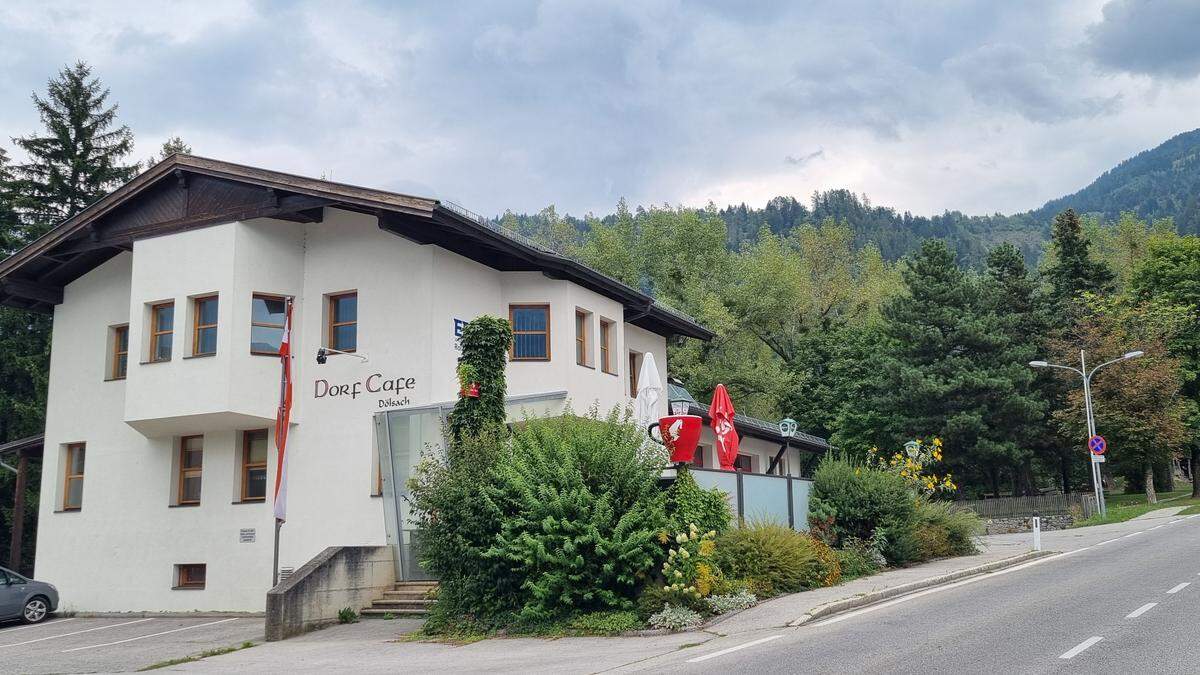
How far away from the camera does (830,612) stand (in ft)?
46.0

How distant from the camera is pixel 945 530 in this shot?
21828mm

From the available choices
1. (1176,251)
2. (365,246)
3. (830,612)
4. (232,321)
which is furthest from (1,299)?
(1176,251)

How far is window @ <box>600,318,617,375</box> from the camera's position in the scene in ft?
84.8

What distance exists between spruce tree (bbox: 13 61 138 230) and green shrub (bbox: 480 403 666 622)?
99.4 feet

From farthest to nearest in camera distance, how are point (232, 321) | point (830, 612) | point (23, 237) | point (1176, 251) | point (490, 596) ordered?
point (1176, 251)
point (23, 237)
point (232, 321)
point (490, 596)
point (830, 612)

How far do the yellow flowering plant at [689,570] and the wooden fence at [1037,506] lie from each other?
103ft

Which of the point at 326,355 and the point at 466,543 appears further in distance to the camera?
the point at 326,355

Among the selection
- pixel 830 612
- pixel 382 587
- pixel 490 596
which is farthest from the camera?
pixel 382 587

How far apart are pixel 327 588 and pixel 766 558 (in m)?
7.83

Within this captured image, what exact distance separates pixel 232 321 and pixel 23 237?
72.1 ft

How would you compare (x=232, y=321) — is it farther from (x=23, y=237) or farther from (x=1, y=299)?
(x=23, y=237)

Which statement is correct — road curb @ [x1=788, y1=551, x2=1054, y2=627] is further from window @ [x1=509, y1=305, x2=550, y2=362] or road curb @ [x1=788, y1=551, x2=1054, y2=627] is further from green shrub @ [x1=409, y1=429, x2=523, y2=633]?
window @ [x1=509, y1=305, x2=550, y2=362]

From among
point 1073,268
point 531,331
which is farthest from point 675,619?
point 1073,268

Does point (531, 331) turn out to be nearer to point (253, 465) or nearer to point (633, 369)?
point (633, 369)
